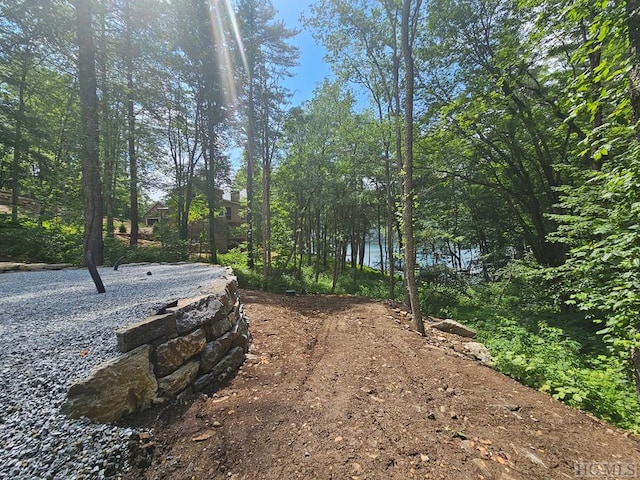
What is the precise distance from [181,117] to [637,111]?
12.8 metres

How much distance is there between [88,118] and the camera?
20.8ft

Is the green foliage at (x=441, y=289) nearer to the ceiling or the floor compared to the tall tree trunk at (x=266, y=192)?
nearer to the floor

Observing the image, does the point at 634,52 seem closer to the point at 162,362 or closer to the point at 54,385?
the point at 162,362

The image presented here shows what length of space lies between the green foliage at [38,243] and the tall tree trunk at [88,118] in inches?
64.5

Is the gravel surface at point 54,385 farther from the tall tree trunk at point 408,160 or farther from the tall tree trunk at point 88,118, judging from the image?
the tall tree trunk at point 88,118

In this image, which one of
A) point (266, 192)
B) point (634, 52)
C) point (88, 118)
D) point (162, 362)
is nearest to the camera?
point (162, 362)

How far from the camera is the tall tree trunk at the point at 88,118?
6125 millimetres

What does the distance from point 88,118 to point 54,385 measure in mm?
7463

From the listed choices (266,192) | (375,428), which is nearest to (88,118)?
(266,192)

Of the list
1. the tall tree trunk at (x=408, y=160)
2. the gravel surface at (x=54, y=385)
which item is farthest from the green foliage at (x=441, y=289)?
the gravel surface at (x=54, y=385)

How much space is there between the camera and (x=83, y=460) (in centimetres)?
126

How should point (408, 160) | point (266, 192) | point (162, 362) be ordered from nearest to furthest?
point (162, 362)
point (408, 160)
point (266, 192)

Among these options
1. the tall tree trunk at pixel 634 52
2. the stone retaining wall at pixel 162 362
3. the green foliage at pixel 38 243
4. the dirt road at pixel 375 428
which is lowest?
the dirt road at pixel 375 428

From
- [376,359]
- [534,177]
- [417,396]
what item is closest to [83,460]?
[417,396]
